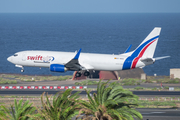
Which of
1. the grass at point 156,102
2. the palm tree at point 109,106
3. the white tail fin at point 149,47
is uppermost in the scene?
the white tail fin at point 149,47

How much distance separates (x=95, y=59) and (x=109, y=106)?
3846cm

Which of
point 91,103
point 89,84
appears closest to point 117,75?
point 89,84

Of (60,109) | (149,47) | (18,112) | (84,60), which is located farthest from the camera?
(84,60)

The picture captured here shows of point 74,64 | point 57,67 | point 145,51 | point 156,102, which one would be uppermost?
point 145,51

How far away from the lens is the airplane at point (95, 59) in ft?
220

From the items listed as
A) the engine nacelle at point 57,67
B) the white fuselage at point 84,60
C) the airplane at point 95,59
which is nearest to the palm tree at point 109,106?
the airplane at point 95,59

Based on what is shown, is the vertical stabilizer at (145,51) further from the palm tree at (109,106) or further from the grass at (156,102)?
the palm tree at (109,106)

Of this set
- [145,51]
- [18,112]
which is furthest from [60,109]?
A: [145,51]

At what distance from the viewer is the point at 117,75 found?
291 feet

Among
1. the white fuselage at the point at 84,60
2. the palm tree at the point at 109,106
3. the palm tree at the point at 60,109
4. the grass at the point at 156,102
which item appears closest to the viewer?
the palm tree at the point at 60,109

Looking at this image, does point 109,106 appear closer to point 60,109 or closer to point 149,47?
point 60,109

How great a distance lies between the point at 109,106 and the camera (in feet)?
99.8

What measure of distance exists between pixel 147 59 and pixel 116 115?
36276 millimetres

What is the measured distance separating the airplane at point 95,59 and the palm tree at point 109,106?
35.4 meters
